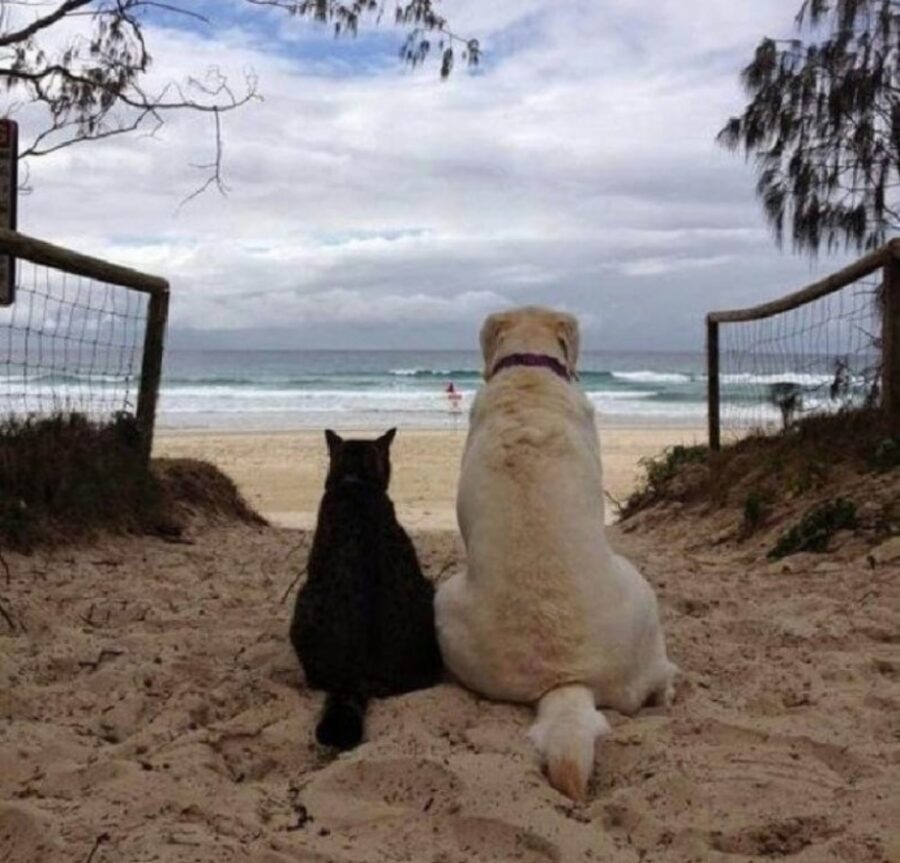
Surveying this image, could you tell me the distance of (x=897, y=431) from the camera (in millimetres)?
Answer: 7625

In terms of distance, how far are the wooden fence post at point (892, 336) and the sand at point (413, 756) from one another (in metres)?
2.42

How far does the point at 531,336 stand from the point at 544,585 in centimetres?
107

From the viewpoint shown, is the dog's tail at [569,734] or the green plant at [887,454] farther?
the green plant at [887,454]

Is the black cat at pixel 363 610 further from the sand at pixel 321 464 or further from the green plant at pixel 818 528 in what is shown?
the sand at pixel 321 464

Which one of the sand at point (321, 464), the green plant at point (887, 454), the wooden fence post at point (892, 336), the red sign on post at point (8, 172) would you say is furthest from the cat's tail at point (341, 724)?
the sand at point (321, 464)

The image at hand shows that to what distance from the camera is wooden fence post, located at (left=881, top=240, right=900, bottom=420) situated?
301 inches

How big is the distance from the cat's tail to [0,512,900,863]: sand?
59 millimetres

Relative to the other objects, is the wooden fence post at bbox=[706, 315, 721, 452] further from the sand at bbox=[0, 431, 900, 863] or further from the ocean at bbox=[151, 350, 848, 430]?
the sand at bbox=[0, 431, 900, 863]

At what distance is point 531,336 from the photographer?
14.8ft

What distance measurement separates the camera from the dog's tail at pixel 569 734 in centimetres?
331

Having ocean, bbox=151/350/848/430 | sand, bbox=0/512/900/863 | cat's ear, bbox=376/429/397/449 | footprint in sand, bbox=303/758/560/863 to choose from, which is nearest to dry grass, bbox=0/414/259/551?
sand, bbox=0/512/900/863

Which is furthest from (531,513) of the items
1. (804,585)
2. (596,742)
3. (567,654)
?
(804,585)

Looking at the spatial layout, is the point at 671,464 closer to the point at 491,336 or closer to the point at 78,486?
the point at 78,486

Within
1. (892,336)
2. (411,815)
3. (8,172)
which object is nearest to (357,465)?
(411,815)
